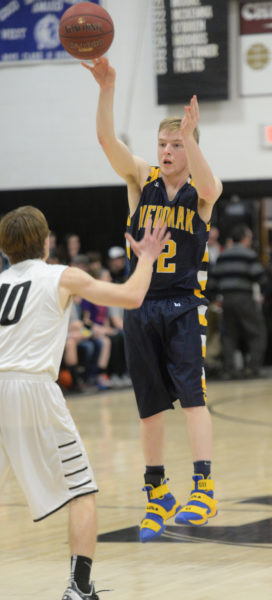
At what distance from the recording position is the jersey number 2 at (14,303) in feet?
11.6

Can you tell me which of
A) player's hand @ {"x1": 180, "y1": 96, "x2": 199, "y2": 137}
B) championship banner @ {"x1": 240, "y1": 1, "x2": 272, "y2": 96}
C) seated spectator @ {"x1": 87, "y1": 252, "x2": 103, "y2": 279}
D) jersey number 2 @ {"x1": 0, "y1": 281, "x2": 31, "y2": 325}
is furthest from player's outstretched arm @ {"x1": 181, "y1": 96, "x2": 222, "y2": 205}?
championship banner @ {"x1": 240, "y1": 1, "x2": 272, "y2": 96}

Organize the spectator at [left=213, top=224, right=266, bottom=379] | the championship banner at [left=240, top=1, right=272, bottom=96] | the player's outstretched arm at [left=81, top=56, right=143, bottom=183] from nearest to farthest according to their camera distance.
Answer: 1. the player's outstretched arm at [left=81, top=56, right=143, bottom=183]
2. the spectator at [left=213, top=224, right=266, bottom=379]
3. the championship banner at [left=240, top=1, right=272, bottom=96]

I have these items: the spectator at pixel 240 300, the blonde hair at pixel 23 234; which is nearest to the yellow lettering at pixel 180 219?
the blonde hair at pixel 23 234

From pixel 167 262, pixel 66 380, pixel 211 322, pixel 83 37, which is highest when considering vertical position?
pixel 83 37

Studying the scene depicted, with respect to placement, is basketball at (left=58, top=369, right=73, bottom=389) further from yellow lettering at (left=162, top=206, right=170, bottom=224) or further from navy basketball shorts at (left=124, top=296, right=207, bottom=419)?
yellow lettering at (left=162, top=206, right=170, bottom=224)

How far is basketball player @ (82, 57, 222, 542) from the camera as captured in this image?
4.48 m

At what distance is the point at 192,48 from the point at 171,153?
27.0 ft

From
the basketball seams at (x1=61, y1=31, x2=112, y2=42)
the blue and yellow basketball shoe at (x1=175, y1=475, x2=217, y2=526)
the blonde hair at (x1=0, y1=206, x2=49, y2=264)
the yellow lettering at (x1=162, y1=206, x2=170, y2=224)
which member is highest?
the basketball seams at (x1=61, y1=31, x2=112, y2=42)

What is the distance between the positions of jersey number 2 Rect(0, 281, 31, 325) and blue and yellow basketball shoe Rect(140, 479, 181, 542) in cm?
141

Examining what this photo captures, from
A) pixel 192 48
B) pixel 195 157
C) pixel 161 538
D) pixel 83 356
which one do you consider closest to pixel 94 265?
pixel 83 356

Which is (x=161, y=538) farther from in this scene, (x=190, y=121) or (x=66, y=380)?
(x=66, y=380)

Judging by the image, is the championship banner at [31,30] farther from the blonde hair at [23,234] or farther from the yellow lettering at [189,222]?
the blonde hair at [23,234]

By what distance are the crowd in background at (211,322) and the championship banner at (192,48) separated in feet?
6.09

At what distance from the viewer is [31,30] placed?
42.2 ft
